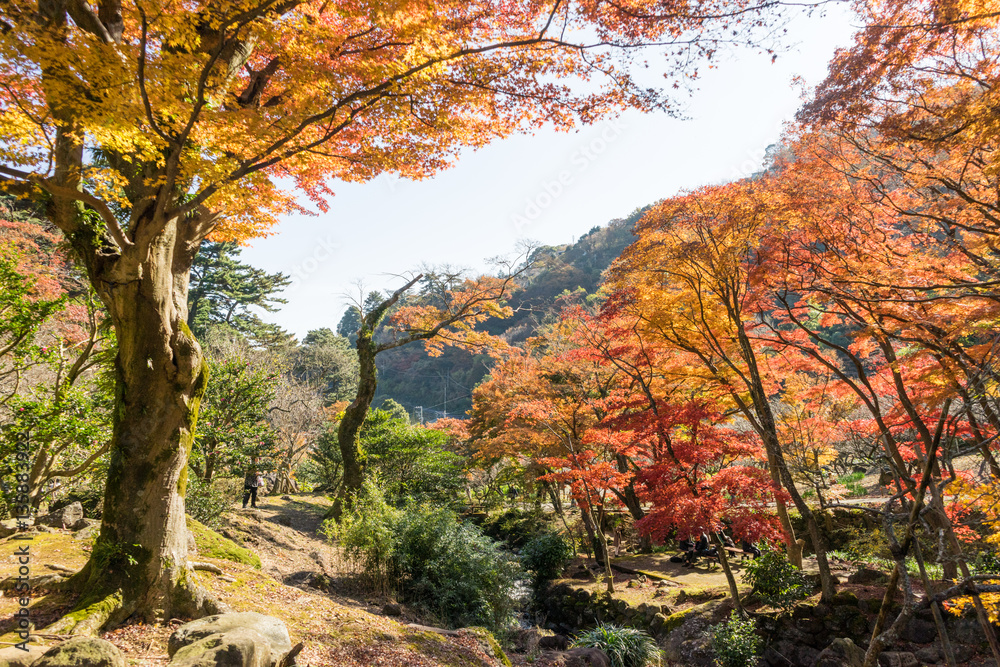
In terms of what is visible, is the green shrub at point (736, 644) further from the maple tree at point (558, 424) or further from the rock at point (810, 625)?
the maple tree at point (558, 424)

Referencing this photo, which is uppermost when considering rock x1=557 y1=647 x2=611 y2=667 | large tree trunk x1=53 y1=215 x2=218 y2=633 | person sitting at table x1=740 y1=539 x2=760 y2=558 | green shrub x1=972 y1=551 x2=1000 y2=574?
large tree trunk x1=53 y1=215 x2=218 y2=633

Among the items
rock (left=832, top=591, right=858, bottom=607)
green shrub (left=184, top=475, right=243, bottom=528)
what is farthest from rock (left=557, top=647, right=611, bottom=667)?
green shrub (left=184, top=475, right=243, bottom=528)

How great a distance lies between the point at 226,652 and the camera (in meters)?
2.61

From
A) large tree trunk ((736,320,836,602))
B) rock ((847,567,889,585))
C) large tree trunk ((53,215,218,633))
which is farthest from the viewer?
rock ((847,567,889,585))

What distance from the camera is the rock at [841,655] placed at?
16.1 feet

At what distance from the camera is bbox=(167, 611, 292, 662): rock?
113 inches

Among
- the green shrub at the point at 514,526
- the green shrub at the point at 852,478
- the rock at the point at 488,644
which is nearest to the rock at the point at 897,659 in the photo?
the rock at the point at 488,644

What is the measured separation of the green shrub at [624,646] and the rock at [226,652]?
4172 millimetres

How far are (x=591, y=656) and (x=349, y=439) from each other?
6824 mm

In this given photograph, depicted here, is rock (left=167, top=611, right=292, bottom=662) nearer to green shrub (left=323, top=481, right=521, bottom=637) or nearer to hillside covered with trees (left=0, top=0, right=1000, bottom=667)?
hillside covered with trees (left=0, top=0, right=1000, bottom=667)

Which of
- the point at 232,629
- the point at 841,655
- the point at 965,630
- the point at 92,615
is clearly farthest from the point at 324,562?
the point at 965,630

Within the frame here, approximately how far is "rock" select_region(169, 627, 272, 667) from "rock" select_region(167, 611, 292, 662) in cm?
10

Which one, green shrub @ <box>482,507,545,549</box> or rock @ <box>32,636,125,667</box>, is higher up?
rock @ <box>32,636,125,667</box>

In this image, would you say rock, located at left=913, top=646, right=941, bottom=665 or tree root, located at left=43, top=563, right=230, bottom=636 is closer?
tree root, located at left=43, top=563, right=230, bottom=636
